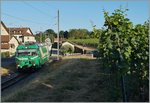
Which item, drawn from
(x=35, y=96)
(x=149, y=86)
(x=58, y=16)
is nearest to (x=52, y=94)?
(x=35, y=96)

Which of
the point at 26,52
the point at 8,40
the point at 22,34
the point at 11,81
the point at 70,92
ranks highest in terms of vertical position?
the point at 22,34

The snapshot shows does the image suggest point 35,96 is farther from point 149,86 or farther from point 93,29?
point 149,86

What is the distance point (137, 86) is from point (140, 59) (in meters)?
1.82

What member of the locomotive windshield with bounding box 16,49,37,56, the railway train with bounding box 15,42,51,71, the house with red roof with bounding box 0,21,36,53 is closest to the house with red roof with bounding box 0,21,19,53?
the house with red roof with bounding box 0,21,36,53

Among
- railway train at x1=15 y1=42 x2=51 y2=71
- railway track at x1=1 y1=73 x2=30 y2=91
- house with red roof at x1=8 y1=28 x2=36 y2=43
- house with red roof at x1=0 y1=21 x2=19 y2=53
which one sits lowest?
railway track at x1=1 y1=73 x2=30 y2=91

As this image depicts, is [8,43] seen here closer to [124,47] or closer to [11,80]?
[11,80]

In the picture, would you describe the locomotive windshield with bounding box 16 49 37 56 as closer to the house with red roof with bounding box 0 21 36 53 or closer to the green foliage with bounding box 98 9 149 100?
the green foliage with bounding box 98 9 149 100

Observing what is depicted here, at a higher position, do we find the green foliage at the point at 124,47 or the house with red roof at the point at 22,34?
the house with red roof at the point at 22,34

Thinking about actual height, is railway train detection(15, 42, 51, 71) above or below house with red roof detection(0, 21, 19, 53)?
below

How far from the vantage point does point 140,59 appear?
16219 millimetres

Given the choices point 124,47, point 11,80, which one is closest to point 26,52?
point 11,80

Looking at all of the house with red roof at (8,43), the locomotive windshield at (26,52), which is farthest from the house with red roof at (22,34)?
the locomotive windshield at (26,52)

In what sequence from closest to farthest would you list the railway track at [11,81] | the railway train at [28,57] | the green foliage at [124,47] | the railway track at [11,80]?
the green foliage at [124,47], the railway track at [11,81], the railway track at [11,80], the railway train at [28,57]

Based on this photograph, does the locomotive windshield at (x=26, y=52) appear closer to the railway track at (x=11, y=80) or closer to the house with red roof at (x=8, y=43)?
the railway track at (x=11, y=80)
